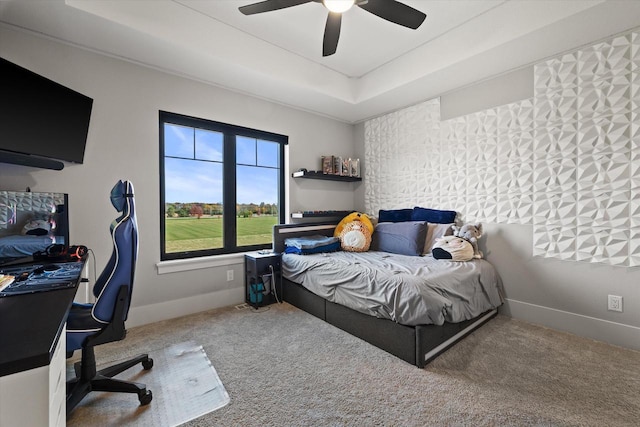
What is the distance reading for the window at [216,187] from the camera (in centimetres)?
294

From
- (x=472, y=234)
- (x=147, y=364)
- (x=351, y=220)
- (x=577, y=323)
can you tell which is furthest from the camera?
(x=351, y=220)

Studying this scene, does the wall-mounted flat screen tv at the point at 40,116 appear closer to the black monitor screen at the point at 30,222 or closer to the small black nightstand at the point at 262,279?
the black monitor screen at the point at 30,222

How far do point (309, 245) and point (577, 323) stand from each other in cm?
260

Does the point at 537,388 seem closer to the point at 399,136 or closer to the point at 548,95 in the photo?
the point at 548,95

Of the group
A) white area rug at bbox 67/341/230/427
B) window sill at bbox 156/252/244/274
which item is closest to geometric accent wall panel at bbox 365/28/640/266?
window sill at bbox 156/252/244/274

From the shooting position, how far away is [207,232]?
321 centimetres

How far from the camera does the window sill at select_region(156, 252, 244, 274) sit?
276 centimetres

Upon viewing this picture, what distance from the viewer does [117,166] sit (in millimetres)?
2506

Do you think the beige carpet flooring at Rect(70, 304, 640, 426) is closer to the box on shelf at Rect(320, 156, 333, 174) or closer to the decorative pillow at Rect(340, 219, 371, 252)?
the decorative pillow at Rect(340, 219, 371, 252)

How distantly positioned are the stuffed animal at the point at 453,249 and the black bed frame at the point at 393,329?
574mm

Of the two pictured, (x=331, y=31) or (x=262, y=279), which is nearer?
(x=331, y=31)

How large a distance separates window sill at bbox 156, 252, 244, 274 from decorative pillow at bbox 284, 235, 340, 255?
1.93ft

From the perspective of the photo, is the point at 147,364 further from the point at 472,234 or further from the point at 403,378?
the point at 472,234

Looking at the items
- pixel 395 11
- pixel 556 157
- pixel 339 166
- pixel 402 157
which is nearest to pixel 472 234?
pixel 556 157
